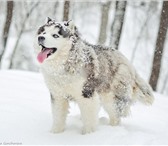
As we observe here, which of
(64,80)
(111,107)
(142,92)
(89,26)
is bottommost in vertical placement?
(89,26)

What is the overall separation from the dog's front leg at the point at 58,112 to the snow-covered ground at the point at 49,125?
0.12m

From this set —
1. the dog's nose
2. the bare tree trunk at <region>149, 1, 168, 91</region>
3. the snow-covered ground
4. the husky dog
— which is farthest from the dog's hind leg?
the bare tree trunk at <region>149, 1, 168, 91</region>

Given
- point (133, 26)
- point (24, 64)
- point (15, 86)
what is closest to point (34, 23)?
point (24, 64)

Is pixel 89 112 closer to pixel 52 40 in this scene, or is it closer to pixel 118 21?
pixel 52 40

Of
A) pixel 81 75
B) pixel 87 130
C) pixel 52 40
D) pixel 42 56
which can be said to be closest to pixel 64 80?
pixel 81 75

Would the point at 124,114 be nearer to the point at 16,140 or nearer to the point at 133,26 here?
the point at 16,140

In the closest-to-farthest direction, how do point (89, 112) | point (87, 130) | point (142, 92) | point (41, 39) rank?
point (41, 39)
point (89, 112)
point (87, 130)
point (142, 92)

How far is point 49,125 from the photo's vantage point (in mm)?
7012

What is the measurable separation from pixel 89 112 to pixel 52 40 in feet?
3.96

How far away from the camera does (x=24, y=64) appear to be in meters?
26.4

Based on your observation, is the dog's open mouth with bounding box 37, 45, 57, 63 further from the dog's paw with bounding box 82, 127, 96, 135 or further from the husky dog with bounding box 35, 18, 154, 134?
the dog's paw with bounding box 82, 127, 96, 135

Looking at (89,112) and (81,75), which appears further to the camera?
(89,112)

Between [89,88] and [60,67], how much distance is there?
537 millimetres

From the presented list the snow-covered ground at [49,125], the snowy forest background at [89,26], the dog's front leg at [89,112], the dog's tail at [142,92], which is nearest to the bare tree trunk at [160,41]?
the snowy forest background at [89,26]
